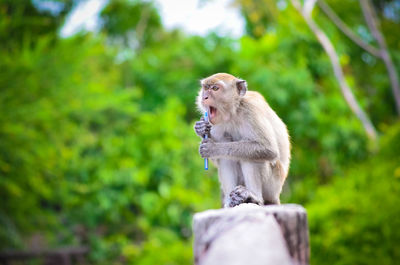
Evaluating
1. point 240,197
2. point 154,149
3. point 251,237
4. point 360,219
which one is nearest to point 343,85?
point 360,219

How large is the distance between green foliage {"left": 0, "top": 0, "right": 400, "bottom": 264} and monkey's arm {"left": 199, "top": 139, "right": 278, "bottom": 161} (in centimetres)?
468

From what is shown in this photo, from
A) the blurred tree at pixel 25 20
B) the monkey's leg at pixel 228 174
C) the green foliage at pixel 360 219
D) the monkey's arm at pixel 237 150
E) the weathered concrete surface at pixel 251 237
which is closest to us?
the weathered concrete surface at pixel 251 237

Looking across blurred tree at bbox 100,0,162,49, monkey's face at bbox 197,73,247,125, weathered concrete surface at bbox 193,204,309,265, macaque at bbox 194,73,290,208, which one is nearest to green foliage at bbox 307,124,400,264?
macaque at bbox 194,73,290,208

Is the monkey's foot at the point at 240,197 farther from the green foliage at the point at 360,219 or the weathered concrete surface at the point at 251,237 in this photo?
the green foliage at the point at 360,219

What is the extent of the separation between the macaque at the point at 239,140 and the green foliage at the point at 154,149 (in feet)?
14.9

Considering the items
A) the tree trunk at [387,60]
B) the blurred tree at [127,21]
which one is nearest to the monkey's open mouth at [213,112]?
the tree trunk at [387,60]

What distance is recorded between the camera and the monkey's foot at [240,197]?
10.4ft

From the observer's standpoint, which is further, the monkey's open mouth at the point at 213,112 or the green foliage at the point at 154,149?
the green foliage at the point at 154,149

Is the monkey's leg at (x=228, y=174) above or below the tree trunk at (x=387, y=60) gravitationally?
below

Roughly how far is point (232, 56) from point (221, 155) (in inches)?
359

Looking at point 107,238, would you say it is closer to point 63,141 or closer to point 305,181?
point 63,141

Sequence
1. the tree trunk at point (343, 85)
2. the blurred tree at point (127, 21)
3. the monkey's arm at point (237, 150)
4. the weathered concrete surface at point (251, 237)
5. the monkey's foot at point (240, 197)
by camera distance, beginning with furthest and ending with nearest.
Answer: the blurred tree at point (127, 21)
the tree trunk at point (343, 85)
the monkey's arm at point (237, 150)
the monkey's foot at point (240, 197)
the weathered concrete surface at point (251, 237)

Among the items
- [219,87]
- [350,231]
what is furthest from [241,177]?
[350,231]

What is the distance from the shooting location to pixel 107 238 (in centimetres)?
1133
